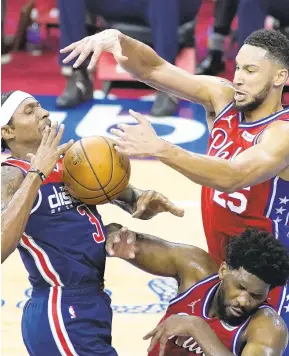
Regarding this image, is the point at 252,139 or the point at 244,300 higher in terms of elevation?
the point at 252,139

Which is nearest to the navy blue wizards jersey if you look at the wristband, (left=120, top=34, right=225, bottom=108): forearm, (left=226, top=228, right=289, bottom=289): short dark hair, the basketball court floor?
the wristband

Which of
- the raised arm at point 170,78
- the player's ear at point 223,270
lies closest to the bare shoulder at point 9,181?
the raised arm at point 170,78

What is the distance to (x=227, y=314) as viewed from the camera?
14.3ft

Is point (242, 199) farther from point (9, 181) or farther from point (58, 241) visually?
point (9, 181)

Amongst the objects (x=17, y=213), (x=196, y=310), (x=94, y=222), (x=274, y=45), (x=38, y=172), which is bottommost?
(x=196, y=310)

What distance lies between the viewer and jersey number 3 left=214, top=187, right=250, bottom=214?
4.65 meters

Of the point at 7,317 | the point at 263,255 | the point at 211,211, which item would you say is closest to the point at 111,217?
the point at 7,317

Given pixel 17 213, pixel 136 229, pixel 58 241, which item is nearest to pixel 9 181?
pixel 17 213

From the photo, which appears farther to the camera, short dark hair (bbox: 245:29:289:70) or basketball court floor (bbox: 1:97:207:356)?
basketball court floor (bbox: 1:97:207:356)

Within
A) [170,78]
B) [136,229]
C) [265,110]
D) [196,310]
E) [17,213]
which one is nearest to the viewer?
[17,213]

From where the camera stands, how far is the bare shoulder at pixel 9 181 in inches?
168

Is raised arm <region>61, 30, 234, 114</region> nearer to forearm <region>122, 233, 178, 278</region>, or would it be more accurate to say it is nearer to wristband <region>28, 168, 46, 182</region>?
forearm <region>122, 233, 178, 278</region>

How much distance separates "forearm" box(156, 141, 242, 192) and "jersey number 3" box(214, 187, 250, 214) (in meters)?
0.43

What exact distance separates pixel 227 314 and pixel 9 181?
1197mm
